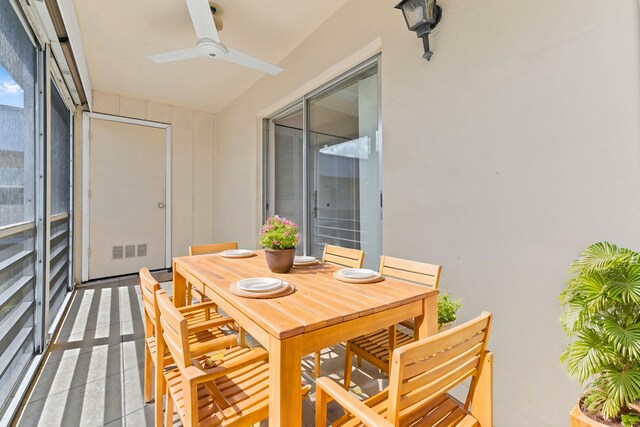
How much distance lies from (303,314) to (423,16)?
1867mm

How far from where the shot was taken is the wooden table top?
1.03m

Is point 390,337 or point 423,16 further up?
point 423,16

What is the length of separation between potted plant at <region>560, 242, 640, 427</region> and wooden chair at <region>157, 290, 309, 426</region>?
92cm

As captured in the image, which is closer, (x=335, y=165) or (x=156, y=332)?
(x=156, y=332)

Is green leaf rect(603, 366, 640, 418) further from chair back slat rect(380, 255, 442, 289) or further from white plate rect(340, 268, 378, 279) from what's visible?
white plate rect(340, 268, 378, 279)

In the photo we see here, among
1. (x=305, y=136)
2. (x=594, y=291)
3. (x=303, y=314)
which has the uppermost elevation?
(x=305, y=136)

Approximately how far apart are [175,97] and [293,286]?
14.2ft

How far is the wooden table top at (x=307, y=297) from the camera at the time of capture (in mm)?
1025

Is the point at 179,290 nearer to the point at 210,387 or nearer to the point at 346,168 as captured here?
the point at 210,387

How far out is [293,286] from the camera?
1.45m

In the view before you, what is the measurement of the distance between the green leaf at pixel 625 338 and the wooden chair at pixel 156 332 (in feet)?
4.15

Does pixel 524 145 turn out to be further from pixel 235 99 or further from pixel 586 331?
pixel 235 99

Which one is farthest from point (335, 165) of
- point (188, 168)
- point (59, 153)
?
point (188, 168)

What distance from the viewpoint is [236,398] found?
1115mm
